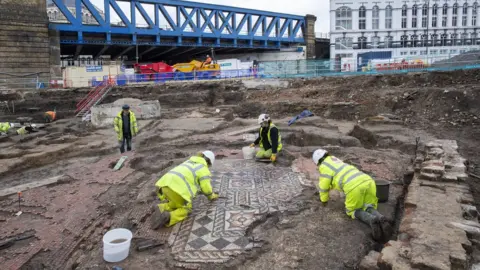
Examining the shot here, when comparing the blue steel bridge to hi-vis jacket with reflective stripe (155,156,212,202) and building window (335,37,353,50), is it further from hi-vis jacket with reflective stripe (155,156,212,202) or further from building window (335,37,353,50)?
hi-vis jacket with reflective stripe (155,156,212,202)

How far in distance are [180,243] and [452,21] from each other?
180ft

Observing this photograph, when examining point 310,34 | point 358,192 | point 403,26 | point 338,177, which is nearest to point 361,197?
point 358,192

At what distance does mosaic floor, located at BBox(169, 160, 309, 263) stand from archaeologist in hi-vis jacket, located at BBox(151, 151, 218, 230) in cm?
18

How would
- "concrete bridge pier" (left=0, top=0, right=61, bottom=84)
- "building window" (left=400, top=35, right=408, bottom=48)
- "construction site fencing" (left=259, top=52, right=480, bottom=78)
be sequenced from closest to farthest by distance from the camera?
"construction site fencing" (left=259, top=52, right=480, bottom=78)
"concrete bridge pier" (left=0, top=0, right=61, bottom=84)
"building window" (left=400, top=35, right=408, bottom=48)

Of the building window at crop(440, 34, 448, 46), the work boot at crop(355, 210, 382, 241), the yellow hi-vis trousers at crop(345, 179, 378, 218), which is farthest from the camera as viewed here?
the building window at crop(440, 34, 448, 46)

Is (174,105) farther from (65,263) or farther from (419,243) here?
(419,243)

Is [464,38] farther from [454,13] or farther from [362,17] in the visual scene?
[362,17]

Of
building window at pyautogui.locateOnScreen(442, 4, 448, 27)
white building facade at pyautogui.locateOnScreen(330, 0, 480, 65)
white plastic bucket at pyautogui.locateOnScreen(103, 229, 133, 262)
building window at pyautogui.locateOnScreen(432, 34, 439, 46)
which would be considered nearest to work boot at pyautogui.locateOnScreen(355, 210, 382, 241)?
white plastic bucket at pyautogui.locateOnScreen(103, 229, 133, 262)

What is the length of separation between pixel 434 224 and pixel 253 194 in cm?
309

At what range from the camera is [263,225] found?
5457 millimetres

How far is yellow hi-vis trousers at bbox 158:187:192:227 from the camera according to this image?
554 centimetres

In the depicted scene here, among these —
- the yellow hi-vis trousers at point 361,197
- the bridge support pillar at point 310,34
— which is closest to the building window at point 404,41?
the bridge support pillar at point 310,34

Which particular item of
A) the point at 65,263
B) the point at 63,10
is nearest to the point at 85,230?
the point at 65,263

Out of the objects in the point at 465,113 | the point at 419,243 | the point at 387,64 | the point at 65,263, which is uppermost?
the point at 387,64
